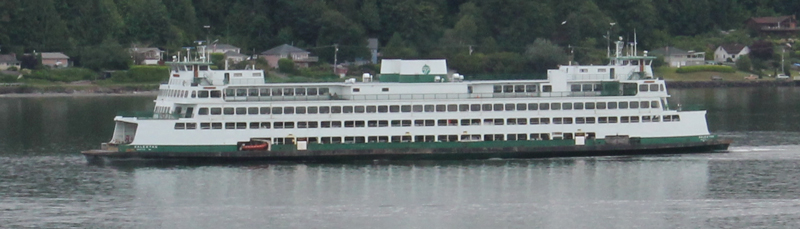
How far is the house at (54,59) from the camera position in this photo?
337 feet

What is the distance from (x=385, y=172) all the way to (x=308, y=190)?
190 inches

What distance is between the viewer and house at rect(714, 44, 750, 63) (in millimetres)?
116125

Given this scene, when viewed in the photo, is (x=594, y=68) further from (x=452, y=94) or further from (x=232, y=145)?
(x=232, y=145)

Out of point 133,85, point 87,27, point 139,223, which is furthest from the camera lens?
point 87,27

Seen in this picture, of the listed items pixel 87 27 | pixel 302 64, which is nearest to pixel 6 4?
pixel 87 27

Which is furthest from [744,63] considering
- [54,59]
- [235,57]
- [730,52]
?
[54,59]

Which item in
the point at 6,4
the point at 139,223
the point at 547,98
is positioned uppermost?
the point at 6,4

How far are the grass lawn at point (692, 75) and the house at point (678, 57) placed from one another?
1.72 metres

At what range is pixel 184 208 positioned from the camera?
4509cm

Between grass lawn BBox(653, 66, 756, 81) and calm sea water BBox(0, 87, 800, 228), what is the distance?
47691 millimetres

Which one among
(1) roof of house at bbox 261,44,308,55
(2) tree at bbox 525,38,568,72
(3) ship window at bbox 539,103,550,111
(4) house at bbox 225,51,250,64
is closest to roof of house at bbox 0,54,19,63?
(4) house at bbox 225,51,250,64

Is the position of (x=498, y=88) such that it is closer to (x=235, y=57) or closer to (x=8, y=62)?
(x=235, y=57)

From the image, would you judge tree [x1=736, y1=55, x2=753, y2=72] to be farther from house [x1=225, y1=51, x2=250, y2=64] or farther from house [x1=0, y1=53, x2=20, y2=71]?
house [x1=0, y1=53, x2=20, y2=71]

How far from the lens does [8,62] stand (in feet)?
333
